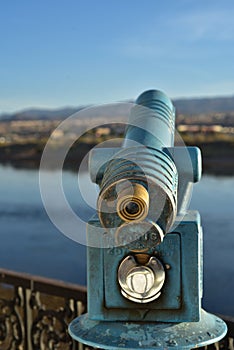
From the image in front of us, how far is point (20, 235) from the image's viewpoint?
1978 centimetres

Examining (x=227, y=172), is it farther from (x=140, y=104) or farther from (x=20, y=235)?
(x=140, y=104)

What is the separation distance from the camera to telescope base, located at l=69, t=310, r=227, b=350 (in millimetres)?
1631

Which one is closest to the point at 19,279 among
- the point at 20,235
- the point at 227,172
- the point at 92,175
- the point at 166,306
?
the point at 92,175

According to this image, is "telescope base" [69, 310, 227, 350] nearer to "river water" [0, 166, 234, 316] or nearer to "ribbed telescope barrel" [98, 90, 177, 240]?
"ribbed telescope barrel" [98, 90, 177, 240]

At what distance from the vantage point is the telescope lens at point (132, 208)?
1437mm

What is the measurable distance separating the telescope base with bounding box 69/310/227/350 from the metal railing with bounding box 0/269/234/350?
84cm

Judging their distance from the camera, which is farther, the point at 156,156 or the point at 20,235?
the point at 20,235

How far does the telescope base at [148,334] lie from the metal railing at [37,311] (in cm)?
84

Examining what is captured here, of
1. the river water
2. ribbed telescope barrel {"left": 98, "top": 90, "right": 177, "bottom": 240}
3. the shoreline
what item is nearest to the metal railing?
ribbed telescope barrel {"left": 98, "top": 90, "right": 177, "bottom": 240}

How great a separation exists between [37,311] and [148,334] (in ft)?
3.86

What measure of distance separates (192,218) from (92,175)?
41cm

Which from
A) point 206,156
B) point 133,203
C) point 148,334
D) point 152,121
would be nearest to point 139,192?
point 133,203

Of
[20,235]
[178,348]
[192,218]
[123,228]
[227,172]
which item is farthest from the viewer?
[227,172]

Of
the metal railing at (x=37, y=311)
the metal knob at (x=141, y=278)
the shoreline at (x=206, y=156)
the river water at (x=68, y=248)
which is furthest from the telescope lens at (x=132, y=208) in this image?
the shoreline at (x=206, y=156)
